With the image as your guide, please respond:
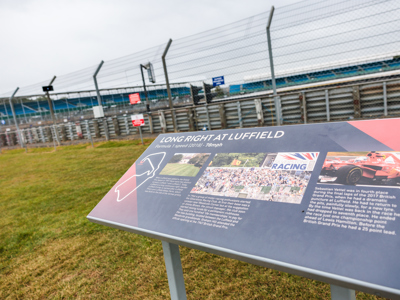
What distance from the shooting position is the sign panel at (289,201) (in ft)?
3.05

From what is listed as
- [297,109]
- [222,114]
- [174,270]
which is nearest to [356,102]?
[297,109]

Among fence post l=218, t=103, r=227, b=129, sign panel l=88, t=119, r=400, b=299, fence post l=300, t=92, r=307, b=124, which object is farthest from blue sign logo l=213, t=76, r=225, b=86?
sign panel l=88, t=119, r=400, b=299

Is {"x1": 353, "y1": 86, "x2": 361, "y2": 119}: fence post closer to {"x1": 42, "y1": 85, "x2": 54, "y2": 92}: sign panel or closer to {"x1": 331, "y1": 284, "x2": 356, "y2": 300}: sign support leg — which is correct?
{"x1": 331, "y1": 284, "x2": 356, "y2": 300}: sign support leg

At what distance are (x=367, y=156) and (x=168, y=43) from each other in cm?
765

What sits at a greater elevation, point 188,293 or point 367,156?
point 367,156

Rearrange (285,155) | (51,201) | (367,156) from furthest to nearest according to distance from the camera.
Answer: (51,201)
(285,155)
(367,156)

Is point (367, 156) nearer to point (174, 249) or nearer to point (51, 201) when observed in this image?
point (174, 249)

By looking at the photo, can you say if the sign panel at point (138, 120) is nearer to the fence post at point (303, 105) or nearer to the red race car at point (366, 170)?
the fence post at point (303, 105)

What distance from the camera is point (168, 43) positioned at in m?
7.94

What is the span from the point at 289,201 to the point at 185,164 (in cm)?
80

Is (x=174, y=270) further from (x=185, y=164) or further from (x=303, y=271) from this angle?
(x=303, y=271)

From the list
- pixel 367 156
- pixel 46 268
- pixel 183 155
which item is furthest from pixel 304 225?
pixel 46 268

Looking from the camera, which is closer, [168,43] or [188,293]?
[188,293]

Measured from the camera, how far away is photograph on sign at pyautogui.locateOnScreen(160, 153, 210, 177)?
5.65ft
